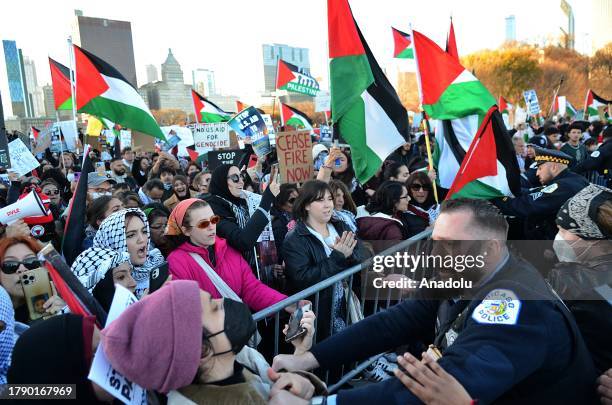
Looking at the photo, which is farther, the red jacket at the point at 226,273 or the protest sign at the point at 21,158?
the protest sign at the point at 21,158

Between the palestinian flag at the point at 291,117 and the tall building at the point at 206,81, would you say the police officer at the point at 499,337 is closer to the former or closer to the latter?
the palestinian flag at the point at 291,117

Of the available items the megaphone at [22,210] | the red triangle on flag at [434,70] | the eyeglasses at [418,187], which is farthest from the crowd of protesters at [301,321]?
the red triangle on flag at [434,70]

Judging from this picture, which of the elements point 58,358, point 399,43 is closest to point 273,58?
point 399,43

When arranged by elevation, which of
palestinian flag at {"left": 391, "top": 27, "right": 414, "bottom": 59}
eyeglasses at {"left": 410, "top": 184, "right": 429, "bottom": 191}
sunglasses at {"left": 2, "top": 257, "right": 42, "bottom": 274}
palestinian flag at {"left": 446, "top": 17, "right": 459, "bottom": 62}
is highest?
palestinian flag at {"left": 391, "top": 27, "right": 414, "bottom": 59}

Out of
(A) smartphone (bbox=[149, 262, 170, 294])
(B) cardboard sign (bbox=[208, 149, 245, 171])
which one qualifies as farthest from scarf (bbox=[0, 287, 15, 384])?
(B) cardboard sign (bbox=[208, 149, 245, 171])

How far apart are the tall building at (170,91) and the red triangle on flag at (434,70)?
91.3m

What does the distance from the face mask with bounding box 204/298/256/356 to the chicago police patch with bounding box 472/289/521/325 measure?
0.89 meters

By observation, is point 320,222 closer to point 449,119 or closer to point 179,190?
point 449,119

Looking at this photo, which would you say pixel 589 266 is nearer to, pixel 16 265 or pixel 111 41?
pixel 16 265

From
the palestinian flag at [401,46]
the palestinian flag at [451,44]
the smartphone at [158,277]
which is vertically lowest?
the smartphone at [158,277]

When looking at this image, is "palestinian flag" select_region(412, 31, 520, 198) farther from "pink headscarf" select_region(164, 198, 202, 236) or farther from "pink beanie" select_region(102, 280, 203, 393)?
"pink beanie" select_region(102, 280, 203, 393)

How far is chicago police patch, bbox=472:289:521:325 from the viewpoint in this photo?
A: 1787mm

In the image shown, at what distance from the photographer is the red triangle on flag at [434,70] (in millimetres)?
5594

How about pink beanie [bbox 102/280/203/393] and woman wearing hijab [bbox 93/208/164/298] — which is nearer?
pink beanie [bbox 102/280/203/393]
